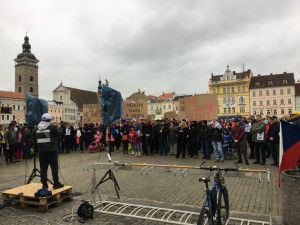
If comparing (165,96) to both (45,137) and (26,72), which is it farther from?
(45,137)

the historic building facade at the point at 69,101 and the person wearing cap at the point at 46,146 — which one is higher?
the historic building facade at the point at 69,101

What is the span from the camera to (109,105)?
22.8ft

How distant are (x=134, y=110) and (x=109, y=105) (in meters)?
7.55

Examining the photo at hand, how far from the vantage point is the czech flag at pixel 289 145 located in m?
4.72

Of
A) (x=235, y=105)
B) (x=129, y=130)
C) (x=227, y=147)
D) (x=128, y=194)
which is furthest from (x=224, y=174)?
(x=235, y=105)

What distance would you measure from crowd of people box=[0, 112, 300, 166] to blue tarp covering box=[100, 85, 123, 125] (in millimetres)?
4673

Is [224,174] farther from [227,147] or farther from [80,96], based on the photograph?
[80,96]

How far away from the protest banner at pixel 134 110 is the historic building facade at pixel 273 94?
68.0 metres

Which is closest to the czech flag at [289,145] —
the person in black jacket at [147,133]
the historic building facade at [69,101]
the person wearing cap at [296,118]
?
the person wearing cap at [296,118]

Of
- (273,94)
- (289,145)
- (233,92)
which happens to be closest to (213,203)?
(289,145)

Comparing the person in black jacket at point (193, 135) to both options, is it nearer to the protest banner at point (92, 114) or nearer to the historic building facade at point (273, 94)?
the protest banner at point (92, 114)

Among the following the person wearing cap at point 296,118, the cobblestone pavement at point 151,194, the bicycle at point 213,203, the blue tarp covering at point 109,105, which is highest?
the blue tarp covering at point 109,105

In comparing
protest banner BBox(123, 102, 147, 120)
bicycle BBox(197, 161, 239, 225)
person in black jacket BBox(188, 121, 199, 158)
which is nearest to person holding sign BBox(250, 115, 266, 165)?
person in black jacket BBox(188, 121, 199, 158)

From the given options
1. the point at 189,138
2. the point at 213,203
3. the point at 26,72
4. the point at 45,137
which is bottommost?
the point at 213,203
